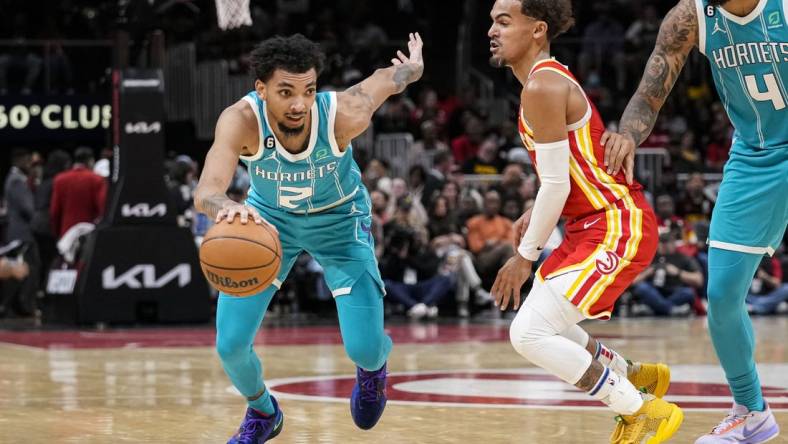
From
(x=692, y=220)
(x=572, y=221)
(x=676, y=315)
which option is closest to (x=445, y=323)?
(x=676, y=315)

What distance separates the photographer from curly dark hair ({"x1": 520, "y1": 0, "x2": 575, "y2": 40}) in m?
5.55

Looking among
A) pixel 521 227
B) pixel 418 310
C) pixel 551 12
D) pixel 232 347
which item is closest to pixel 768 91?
pixel 551 12

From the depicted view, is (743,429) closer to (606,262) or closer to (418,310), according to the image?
(606,262)

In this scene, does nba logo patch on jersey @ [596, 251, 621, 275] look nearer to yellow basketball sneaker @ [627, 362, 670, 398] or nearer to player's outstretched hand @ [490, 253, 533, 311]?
player's outstretched hand @ [490, 253, 533, 311]

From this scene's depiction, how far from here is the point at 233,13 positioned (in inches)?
527

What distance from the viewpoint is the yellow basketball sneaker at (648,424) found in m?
5.46

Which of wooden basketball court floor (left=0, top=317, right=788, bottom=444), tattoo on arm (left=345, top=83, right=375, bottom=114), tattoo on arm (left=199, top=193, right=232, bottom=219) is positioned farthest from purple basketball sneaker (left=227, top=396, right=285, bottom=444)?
tattoo on arm (left=345, top=83, right=375, bottom=114)

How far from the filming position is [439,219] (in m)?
15.4

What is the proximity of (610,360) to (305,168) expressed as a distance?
4.92 feet

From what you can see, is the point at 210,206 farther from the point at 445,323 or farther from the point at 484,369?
the point at 445,323

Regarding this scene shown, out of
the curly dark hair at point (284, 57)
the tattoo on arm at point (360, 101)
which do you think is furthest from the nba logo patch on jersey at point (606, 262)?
the curly dark hair at point (284, 57)

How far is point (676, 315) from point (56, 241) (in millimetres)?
6753

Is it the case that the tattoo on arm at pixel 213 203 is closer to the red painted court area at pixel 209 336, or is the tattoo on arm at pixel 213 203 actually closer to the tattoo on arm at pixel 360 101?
the tattoo on arm at pixel 360 101

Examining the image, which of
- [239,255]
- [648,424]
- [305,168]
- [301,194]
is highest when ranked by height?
[305,168]
